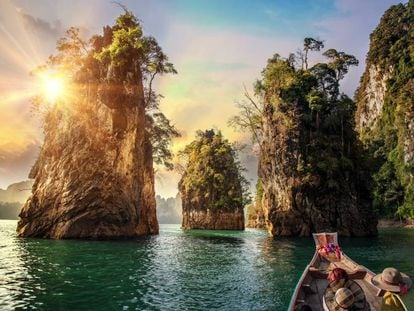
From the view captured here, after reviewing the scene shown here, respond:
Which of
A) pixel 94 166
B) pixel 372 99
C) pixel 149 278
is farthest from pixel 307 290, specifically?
pixel 372 99

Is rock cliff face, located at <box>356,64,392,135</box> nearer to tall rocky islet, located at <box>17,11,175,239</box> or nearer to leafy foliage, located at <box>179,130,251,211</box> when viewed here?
leafy foliage, located at <box>179,130,251,211</box>

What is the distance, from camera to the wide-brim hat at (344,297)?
23.4ft

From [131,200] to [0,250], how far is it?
18.2 meters

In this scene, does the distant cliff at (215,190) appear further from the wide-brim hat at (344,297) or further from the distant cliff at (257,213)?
the wide-brim hat at (344,297)

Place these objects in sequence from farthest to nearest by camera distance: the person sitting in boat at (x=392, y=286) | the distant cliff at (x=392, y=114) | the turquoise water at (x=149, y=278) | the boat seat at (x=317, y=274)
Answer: the distant cliff at (x=392, y=114)
the turquoise water at (x=149, y=278)
the boat seat at (x=317, y=274)
the person sitting in boat at (x=392, y=286)

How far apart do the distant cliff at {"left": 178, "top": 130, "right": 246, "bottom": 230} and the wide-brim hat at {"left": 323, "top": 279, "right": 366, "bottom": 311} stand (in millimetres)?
70999

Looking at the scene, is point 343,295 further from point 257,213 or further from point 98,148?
point 257,213

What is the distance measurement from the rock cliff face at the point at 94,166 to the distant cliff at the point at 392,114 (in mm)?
46475

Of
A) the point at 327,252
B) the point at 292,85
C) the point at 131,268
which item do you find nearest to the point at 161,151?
the point at 292,85

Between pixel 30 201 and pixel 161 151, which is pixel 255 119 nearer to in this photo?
pixel 161 151

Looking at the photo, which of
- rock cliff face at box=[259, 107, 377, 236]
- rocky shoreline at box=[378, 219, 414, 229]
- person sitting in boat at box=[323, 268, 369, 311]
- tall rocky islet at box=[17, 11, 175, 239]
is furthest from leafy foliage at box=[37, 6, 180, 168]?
rocky shoreline at box=[378, 219, 414, 229]

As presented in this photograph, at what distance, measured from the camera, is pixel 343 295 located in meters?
7.09

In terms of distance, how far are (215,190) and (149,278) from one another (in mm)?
62297

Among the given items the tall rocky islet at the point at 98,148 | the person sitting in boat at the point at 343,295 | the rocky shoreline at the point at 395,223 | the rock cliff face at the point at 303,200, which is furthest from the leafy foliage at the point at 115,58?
the rocky shoreline at the point at 395,223
